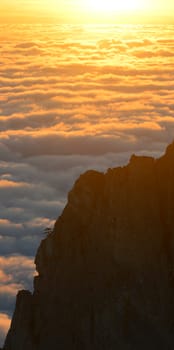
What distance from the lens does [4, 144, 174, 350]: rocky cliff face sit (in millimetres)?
28500

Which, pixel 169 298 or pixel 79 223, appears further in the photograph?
pixel 79 223

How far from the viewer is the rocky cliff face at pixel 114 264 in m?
28.5

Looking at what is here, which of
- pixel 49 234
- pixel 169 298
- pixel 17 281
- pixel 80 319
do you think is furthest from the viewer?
pixel 17 281

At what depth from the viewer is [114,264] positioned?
1165 inches

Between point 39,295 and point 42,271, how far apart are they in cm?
120

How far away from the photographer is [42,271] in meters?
33.4

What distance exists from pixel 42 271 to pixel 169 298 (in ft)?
23.8

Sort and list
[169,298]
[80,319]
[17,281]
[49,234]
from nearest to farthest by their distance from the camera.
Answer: [169,298] → [80,319] → [49,234] → [17,281]

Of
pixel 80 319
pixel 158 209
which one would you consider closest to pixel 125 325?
pixel 80 319

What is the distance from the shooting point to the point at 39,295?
3372 cm

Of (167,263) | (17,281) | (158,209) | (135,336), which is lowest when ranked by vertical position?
(135,336)

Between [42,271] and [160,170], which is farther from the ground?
[160,170]

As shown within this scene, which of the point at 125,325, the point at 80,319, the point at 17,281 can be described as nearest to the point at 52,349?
the point at 80,319

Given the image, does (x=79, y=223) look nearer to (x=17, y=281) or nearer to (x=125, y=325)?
(x=125, y=325)
